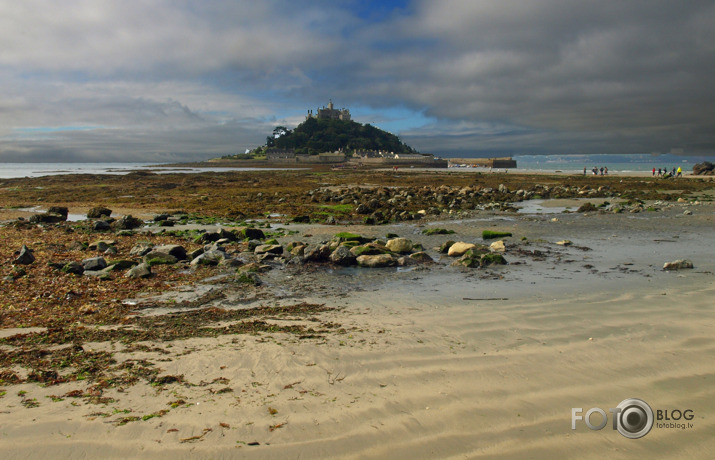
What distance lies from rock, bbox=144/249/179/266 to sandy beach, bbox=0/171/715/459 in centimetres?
313

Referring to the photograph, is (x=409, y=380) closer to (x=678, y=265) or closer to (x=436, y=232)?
(x=678, y=265)

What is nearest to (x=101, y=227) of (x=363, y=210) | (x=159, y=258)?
(x=159, y=258)

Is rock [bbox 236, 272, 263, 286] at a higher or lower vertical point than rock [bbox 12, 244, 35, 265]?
lower

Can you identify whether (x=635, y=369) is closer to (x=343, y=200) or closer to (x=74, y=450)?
(x=74, y=450)

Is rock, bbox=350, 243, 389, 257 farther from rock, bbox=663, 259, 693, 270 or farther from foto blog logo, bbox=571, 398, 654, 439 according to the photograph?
foto blog logo, bbox=571, 398, 654, 439

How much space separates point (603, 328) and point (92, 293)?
984cm

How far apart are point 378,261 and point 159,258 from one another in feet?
20.7

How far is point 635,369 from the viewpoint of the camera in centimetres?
546

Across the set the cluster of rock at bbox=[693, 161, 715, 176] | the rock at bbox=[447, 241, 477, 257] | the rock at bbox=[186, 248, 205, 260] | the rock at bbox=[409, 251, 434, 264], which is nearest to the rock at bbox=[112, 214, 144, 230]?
the rock at bbox=[186, 248, 205, 260]

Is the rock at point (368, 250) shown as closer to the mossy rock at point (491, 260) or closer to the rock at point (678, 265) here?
the mossy rock at point (491, 260)

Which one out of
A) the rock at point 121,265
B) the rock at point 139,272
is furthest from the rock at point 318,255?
the rock at point 121,265

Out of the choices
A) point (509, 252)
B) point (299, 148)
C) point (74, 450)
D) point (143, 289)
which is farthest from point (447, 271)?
point (299, 148)

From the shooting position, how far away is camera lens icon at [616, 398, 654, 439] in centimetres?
429

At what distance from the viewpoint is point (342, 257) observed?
12672 mm
